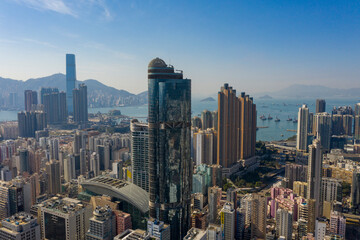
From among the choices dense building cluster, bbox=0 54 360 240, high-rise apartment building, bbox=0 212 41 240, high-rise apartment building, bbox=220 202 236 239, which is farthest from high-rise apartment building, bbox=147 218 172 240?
high-rise apartment building, bbox=0 212 41 240

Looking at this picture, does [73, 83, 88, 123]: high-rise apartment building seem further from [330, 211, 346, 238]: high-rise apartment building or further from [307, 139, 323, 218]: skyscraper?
[330, 211, 346, 238]: high-rise apartment building

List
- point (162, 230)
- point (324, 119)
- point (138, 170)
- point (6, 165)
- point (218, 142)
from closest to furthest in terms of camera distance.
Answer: point (162, 230), point (138, 170), point (6, 165), point (218, 142), point (324, 119)

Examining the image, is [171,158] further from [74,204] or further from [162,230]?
[74,204]

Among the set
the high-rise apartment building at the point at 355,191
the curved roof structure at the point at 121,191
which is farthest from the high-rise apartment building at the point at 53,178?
the high-rise apartment building at the point at 355,191

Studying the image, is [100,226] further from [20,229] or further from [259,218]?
[259,218]

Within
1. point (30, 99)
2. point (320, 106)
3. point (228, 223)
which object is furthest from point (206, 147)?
point (30, 99)

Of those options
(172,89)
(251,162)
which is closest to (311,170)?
(172,89)
